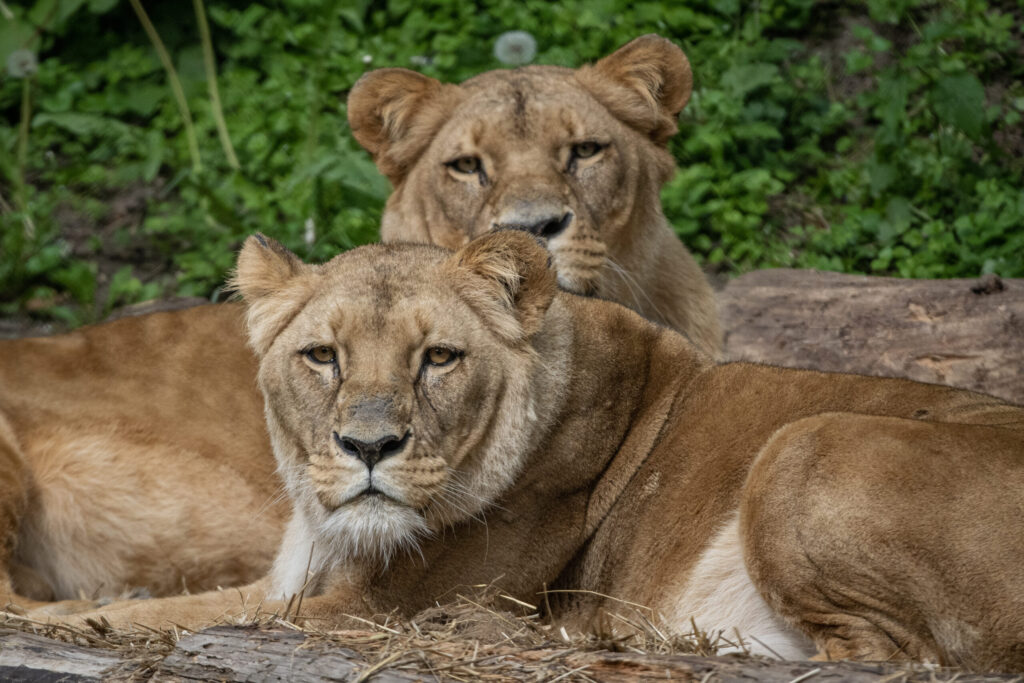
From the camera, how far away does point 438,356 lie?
415cm

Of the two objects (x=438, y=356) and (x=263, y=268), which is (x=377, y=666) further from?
(x=263, y=268)

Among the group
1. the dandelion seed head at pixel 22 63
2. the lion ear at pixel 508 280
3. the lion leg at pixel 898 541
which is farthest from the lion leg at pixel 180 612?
the dandelion seed head at pixel 22 63


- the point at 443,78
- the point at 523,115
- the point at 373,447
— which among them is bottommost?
the point at 373,447

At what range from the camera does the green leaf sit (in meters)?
7.18

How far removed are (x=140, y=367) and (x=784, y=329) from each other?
302 cm

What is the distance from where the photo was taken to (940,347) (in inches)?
248

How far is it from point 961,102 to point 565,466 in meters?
3.89

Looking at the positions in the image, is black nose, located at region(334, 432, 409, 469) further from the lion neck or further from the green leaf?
the green leaf


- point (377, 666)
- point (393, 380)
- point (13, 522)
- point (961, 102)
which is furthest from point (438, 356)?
point (961, 102)

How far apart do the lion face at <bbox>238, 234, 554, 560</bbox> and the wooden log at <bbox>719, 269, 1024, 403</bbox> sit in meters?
2.16

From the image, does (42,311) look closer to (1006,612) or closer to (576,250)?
(576,250)

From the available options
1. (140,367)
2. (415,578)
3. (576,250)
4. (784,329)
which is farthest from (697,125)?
(415,578)

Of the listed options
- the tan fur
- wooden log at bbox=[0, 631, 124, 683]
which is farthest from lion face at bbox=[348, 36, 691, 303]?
wooden log at bbox=[0, 631, 124, 683]

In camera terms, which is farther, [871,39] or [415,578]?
[871,39]
